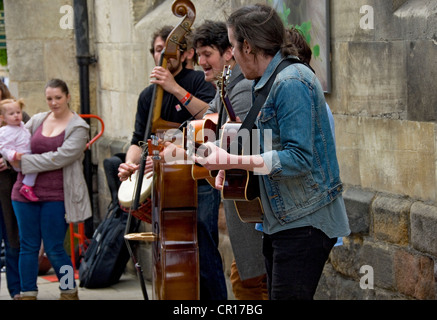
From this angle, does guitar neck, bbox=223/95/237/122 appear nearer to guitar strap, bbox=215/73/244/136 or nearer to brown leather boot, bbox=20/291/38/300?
guitar strap, bbox=215/73/244/136

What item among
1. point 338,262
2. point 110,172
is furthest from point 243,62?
point 110,172

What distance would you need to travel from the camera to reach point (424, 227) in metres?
4.62

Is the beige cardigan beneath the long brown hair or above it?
beneath

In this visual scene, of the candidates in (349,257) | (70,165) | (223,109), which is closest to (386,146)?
(349,257)

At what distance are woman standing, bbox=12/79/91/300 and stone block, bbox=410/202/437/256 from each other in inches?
93.3

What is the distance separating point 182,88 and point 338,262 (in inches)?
54.2

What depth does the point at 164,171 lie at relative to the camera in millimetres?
→ 4926

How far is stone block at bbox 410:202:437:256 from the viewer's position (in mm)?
4555

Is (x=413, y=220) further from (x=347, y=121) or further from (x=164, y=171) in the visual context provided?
(x=164, y=171)

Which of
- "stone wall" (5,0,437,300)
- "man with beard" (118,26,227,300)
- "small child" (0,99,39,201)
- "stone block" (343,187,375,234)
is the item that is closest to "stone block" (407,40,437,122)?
"stone wall" (5,0,437,300)

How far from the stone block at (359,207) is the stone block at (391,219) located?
6cm

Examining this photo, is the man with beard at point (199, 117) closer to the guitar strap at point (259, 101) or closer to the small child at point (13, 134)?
the small child at point (13, 134)

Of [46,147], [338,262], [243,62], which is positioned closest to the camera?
[243,62]

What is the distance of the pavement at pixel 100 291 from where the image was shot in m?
6.89
